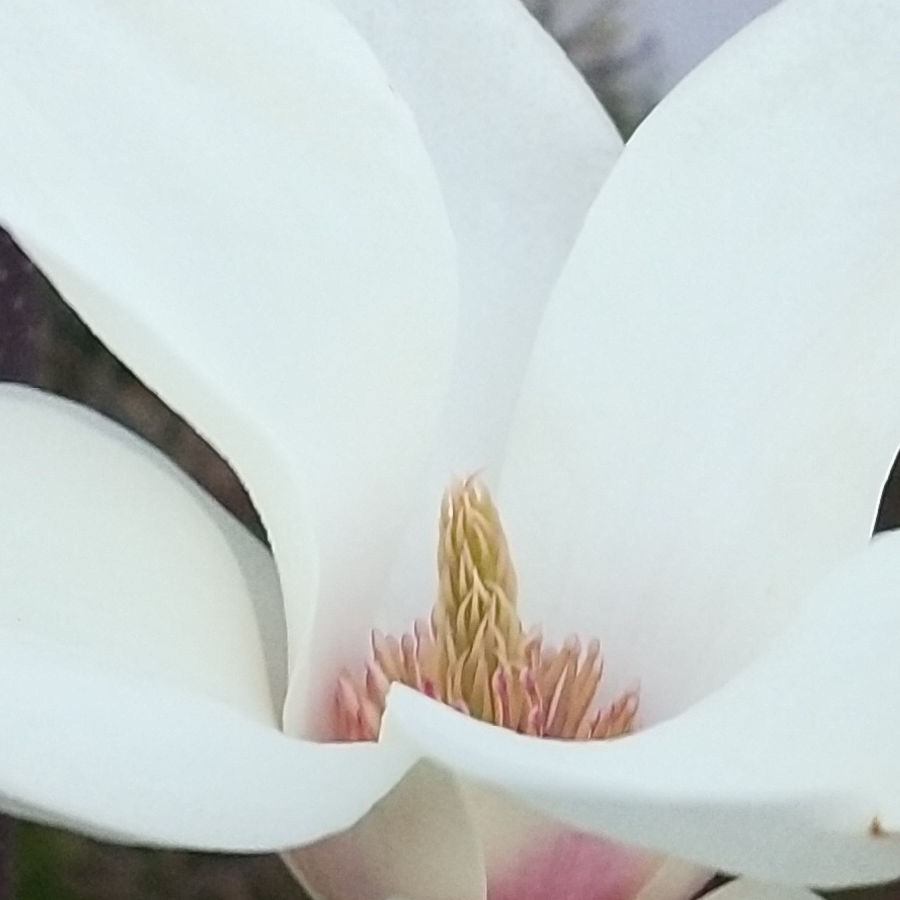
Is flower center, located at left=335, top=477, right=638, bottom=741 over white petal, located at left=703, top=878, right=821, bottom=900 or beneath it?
over

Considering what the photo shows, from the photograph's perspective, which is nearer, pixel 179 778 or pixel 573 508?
pixel 179 778

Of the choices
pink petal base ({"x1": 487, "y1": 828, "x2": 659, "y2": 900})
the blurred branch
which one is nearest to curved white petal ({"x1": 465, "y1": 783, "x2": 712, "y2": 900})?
pink petal base ({"x1": 487, "y1": 828, "x2": 659, "y2": 900})

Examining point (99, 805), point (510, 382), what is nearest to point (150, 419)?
point (510, 382)

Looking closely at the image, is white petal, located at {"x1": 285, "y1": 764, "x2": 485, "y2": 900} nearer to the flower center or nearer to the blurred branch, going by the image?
the flower center

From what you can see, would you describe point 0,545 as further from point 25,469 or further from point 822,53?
point 822,53

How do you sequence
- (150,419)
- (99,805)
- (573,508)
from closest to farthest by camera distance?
(99,805)
(573,508)
(150,419)

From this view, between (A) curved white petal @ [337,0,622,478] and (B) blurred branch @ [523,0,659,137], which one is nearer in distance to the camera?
(A) curved white petal @ [337,0,622,478]

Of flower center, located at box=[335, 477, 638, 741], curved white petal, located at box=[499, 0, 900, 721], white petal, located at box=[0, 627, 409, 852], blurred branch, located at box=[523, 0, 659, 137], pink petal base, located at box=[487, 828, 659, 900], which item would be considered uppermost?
blurred branch, located at box=[523, 0, 659, 137]
